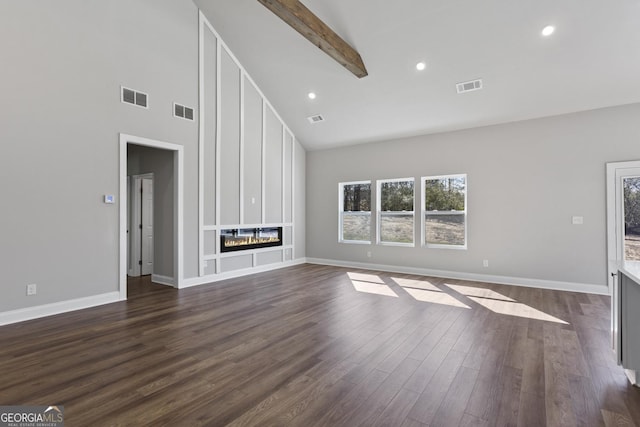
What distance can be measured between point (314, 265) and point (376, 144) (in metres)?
3.34

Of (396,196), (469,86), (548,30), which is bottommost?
(396,196)

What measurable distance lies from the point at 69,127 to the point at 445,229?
651 centimetres

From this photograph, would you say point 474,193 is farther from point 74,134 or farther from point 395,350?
point 74,134

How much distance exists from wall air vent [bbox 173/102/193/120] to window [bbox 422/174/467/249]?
189 inches

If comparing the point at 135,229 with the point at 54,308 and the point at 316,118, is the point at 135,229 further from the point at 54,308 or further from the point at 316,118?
the point at 316,118

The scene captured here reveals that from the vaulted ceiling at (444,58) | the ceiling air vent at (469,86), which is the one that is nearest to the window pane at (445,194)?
the vaulted ceiling at (444,58)

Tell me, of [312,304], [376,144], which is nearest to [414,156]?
[376,144]

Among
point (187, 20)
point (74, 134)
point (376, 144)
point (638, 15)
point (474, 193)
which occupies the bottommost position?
point (474, 193)

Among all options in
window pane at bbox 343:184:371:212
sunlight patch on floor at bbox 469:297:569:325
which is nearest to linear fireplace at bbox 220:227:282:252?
window pane at bbox 343:184:371:212

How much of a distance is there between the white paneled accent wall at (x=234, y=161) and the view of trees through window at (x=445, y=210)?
11.0 feet

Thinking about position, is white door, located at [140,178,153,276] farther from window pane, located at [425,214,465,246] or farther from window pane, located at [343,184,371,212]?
window pane, located at [425,214,465,246]

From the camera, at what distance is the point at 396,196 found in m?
7.11

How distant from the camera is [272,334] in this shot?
329 cm

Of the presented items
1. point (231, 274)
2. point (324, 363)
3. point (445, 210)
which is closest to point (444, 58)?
point (445, 210)
